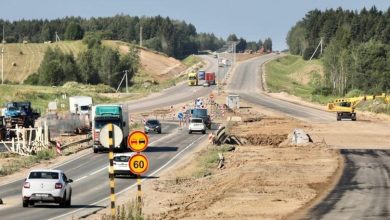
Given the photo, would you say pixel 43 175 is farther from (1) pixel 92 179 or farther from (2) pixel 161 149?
(2) pixel 161 149

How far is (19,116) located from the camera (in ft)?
301

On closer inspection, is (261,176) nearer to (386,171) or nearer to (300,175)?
(300,175)

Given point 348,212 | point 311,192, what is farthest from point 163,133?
point 348,212

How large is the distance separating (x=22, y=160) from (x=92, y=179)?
40.0 ft

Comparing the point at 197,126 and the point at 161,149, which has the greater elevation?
the point at 197,126

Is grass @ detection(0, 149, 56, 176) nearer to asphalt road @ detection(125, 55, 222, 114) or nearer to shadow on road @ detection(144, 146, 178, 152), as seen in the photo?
shadow on road @ detection(144, 146, 178, 152)

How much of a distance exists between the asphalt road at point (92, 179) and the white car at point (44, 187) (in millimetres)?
510

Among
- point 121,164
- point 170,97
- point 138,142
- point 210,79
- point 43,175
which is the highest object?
point 210,79

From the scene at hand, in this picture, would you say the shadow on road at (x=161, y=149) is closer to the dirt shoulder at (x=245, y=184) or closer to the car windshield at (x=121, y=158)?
the dirt shoulder at (x=245, y=184)

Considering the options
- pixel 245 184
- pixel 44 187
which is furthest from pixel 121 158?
pixel 44 187

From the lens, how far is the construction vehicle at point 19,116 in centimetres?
9112

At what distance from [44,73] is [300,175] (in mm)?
152676

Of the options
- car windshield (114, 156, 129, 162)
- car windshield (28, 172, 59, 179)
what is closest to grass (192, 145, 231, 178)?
car windshield (114, 156, 129, 162)

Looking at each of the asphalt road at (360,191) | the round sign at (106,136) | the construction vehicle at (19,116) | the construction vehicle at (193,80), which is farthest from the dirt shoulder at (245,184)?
the construction vehicle at (193,80)
